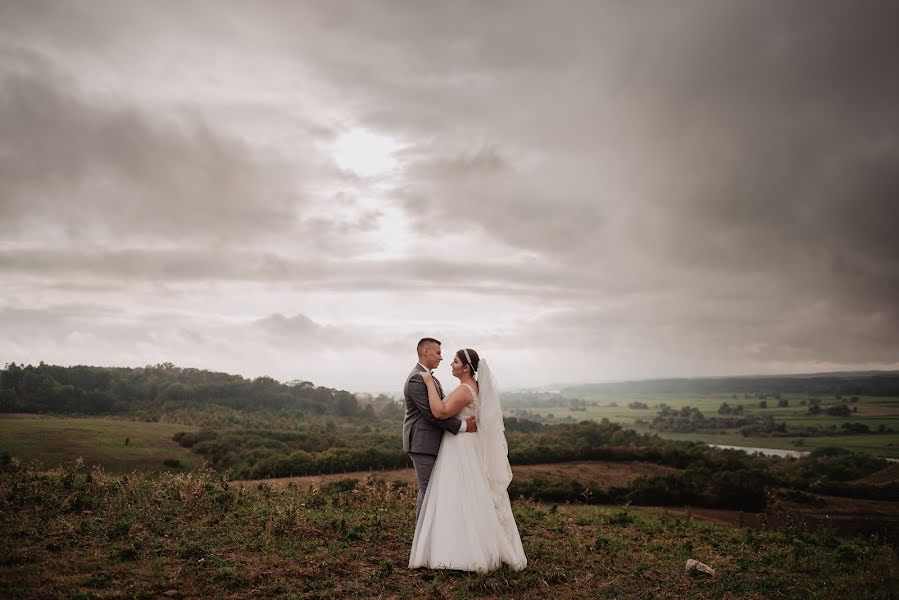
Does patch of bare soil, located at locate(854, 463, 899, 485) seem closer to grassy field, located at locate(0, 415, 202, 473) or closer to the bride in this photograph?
the bride

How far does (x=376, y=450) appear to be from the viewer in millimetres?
60531

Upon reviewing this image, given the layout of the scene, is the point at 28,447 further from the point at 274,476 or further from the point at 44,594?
the point at 44,594

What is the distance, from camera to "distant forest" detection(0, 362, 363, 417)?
241ft

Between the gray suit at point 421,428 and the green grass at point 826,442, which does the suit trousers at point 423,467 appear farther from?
the green grass at point 826,442

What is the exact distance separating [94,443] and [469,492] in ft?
219

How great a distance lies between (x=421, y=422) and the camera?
881 centimetres

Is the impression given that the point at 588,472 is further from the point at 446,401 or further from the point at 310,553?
the point at 446,401

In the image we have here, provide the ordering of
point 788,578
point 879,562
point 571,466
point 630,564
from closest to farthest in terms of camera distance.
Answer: point 788,578 < point 630,564 < point 879,562 < point 571,466

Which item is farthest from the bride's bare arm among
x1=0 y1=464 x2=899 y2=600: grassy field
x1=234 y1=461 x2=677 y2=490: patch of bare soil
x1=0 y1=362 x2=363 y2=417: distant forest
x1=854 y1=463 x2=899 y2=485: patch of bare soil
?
x1=0 y1=362 x2=363 y2=417: distant forest

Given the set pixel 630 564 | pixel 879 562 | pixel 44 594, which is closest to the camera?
pixel 44 594

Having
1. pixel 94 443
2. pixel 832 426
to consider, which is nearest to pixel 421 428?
pixel 94 443

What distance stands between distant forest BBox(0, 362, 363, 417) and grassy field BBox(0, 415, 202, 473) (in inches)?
322

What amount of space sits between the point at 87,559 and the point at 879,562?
14777 millimetres

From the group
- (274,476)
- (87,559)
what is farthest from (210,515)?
(274,476)
